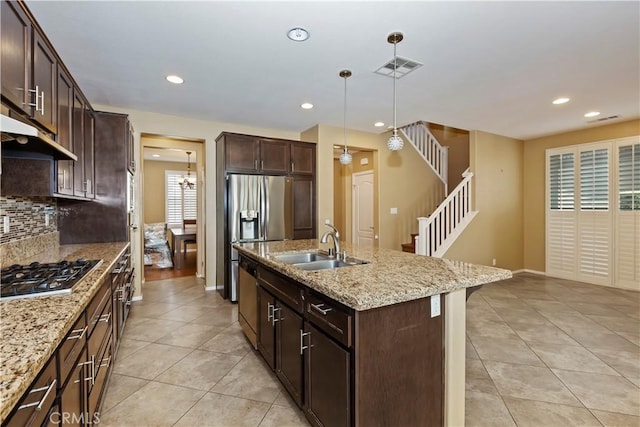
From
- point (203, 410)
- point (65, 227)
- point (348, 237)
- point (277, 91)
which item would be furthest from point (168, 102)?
point (348, 237)

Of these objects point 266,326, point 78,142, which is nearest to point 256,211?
point 78,142

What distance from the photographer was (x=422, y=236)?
4.92m

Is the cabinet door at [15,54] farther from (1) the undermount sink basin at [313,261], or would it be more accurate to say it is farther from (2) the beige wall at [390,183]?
(2) the beige wall at [390,183]

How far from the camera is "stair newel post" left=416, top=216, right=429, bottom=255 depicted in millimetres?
4885

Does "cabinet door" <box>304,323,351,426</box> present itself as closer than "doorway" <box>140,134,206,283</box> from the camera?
Yes

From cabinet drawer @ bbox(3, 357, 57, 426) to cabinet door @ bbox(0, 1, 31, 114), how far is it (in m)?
1.31

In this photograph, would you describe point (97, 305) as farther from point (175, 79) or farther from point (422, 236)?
point (422, 236)

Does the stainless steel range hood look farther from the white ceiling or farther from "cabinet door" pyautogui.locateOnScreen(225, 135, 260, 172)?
"cabinet door" pyautogui.locateOnScreen(225, 135, 260, 172)

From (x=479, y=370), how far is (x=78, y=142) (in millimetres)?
3956

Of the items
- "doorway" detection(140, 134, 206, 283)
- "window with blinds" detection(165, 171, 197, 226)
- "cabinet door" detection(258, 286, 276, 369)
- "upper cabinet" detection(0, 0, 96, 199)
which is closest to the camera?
"upper cabinet" detection(0, 0, 96, 199)

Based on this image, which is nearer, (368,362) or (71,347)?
(71,347)

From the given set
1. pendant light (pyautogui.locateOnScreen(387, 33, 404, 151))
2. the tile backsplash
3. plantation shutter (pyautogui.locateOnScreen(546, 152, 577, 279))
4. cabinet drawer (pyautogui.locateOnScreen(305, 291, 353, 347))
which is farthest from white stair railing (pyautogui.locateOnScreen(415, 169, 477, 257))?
the tile backsplash

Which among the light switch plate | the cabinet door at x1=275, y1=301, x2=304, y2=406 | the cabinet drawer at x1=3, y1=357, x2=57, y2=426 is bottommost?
the cabinet door at x1=275, y1=301, x2=304, y2=406

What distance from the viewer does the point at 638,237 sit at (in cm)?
485
